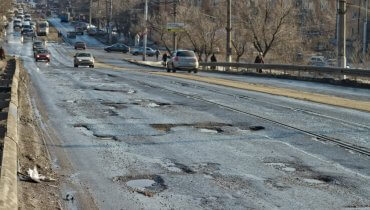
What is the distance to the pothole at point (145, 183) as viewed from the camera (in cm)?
822

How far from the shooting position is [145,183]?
8664 mm

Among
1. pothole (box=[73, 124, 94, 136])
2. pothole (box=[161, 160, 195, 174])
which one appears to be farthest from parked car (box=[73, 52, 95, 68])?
pothole (box=[161, 160, 195, 174])

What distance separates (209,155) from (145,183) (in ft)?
7.07

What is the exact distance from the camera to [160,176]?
9.06m

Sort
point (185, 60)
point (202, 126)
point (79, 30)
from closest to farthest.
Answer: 1. point (202, 126)
2. point (185, 60)
3. point (79, 30)

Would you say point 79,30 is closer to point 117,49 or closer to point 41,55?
point 117,49

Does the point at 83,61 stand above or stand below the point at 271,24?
below

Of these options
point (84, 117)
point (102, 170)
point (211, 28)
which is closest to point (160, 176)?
point (102, 170)

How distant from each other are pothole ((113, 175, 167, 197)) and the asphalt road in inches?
0.5

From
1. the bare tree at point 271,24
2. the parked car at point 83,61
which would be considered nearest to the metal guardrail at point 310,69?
the bare tree at point 271,24

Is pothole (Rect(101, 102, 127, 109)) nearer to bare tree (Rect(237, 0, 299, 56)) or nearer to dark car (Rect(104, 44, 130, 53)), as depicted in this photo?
bare tree (Rect(237, 0, 299, 56))

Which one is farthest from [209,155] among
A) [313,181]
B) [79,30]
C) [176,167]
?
[79,30]

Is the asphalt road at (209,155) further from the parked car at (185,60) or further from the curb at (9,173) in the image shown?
the parked car at (185,60)

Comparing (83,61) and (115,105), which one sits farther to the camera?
(83,61)
